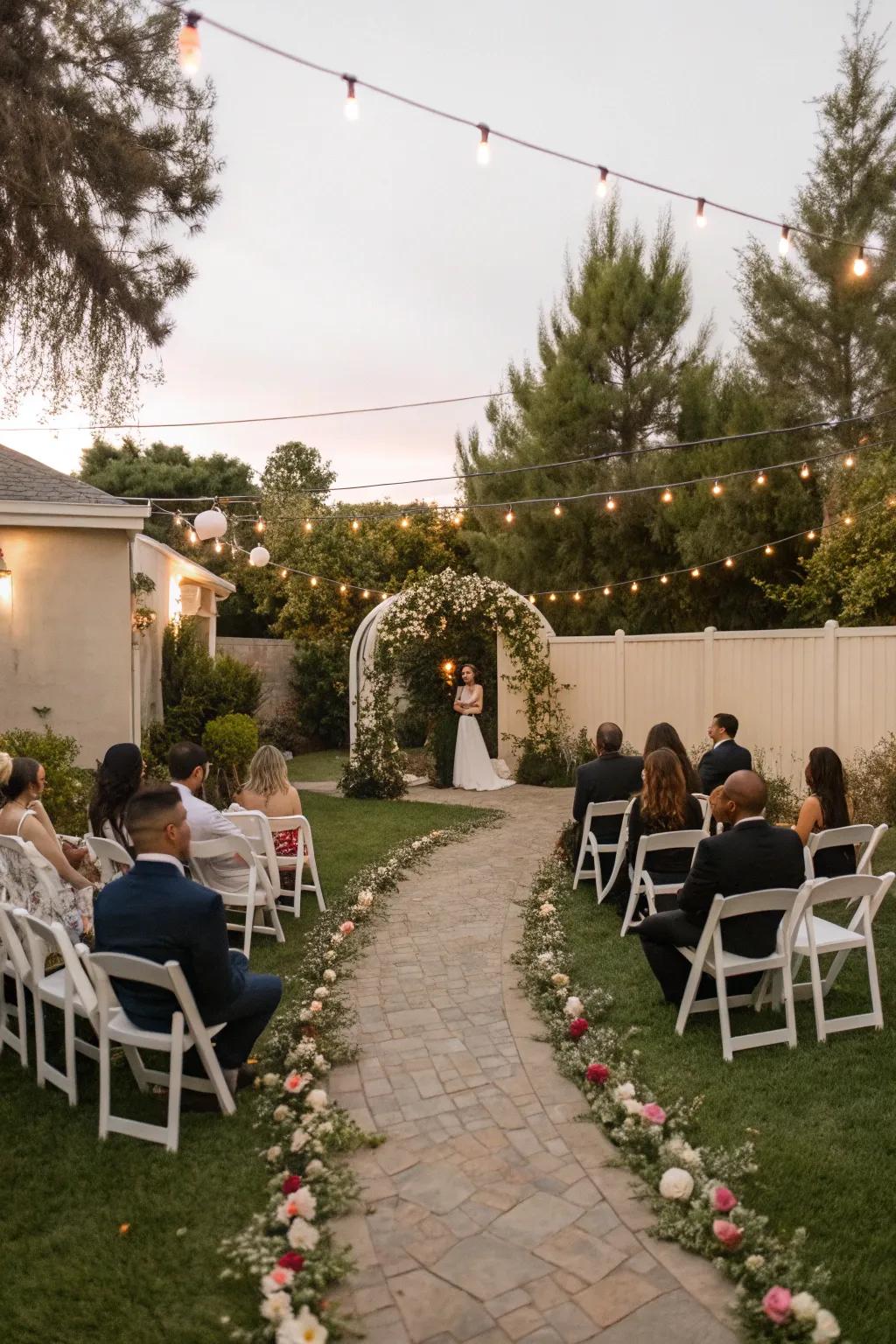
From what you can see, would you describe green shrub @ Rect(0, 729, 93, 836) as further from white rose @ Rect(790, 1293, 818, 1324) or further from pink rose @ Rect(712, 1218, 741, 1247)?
white rose @ Rect(790, 1293, 818, 1324)

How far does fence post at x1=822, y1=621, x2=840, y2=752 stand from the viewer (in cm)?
1068

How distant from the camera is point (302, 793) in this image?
13047mm

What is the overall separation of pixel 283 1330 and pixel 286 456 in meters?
40.8

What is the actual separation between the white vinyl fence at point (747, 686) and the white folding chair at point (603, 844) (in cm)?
454

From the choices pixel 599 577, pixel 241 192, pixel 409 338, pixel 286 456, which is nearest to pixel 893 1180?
pixel 241 192

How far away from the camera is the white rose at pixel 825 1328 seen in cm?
234

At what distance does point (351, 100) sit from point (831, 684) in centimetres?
810

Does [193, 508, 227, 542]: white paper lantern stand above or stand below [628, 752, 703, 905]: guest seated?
above

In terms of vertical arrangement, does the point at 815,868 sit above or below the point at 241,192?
below

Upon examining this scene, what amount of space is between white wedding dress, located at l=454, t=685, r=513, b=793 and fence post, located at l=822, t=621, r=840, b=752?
4.74 m

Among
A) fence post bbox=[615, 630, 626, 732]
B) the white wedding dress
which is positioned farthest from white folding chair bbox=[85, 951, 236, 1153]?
fence post bbox=[615, 630, 626, 732]

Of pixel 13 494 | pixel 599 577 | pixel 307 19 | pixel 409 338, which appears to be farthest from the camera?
pixel 599 577

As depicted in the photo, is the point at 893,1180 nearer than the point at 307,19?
Yes

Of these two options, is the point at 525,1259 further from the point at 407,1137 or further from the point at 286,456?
the point at 286,456
